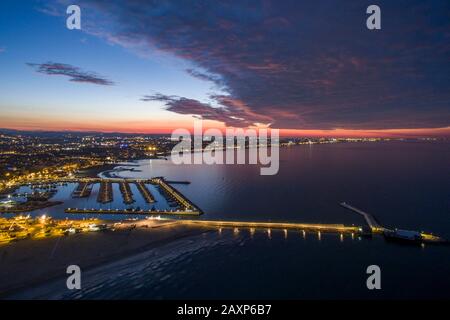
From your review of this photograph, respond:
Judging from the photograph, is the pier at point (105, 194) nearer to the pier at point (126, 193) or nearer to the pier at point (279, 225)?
the pier at point (126, 193)

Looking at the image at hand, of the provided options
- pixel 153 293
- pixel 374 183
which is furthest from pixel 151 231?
pixel 374 183

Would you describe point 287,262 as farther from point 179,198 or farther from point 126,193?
point 126,193

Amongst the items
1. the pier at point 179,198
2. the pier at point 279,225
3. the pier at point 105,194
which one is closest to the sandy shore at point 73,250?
the pier at point 279,225

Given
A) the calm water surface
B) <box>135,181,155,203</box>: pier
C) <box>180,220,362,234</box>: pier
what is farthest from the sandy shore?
<box>135,181,155,203</box>: pier

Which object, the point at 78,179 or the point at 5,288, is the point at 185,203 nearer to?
the point at 5,288

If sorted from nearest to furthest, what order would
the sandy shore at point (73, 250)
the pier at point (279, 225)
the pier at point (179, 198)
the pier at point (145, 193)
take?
1. the sandy shore at point (73, 250)
2. the pier at point (279, 225)
3. the pier at point (179, 198)
4. the pier at point (145, 193)

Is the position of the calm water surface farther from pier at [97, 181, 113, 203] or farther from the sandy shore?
pier at [97, 181, 113, 203]

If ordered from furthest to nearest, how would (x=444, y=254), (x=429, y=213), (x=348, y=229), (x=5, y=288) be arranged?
(x=429, y=213) < (x=348, y=229) < (x=444, y=254) < (x=5, y=288)

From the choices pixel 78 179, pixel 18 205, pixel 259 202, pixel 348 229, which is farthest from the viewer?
pixel 78 179

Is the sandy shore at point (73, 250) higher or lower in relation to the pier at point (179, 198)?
lower
